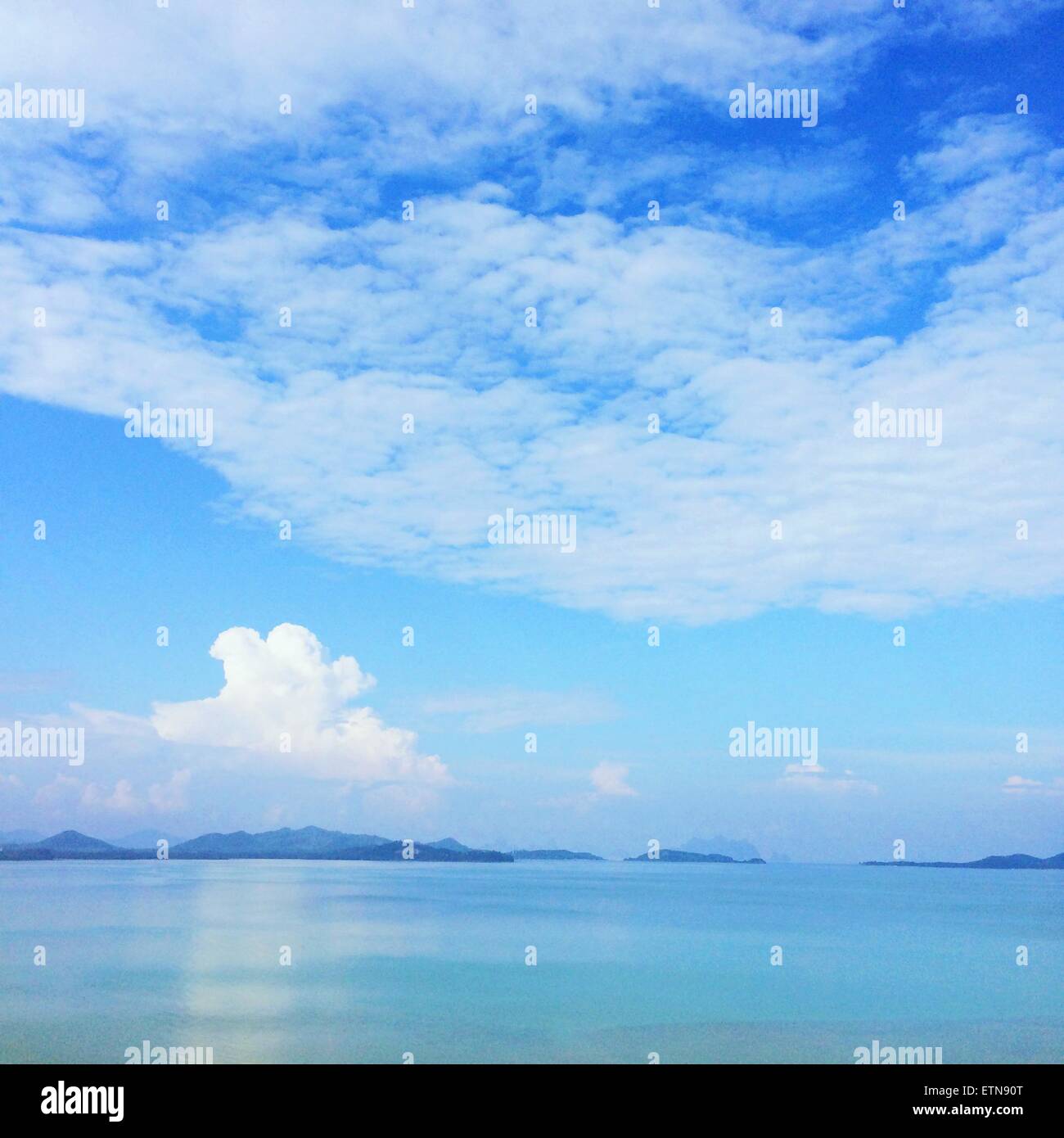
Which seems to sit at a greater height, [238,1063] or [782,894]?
[238,1063]

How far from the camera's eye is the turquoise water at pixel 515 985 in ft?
66.7

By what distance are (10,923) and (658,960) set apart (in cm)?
3013

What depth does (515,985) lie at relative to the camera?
27875 millimetres

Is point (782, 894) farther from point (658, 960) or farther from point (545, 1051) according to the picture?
point (545, 1051)

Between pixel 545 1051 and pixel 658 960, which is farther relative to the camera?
pixel 658 960

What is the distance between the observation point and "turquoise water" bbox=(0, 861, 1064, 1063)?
2033 cm
